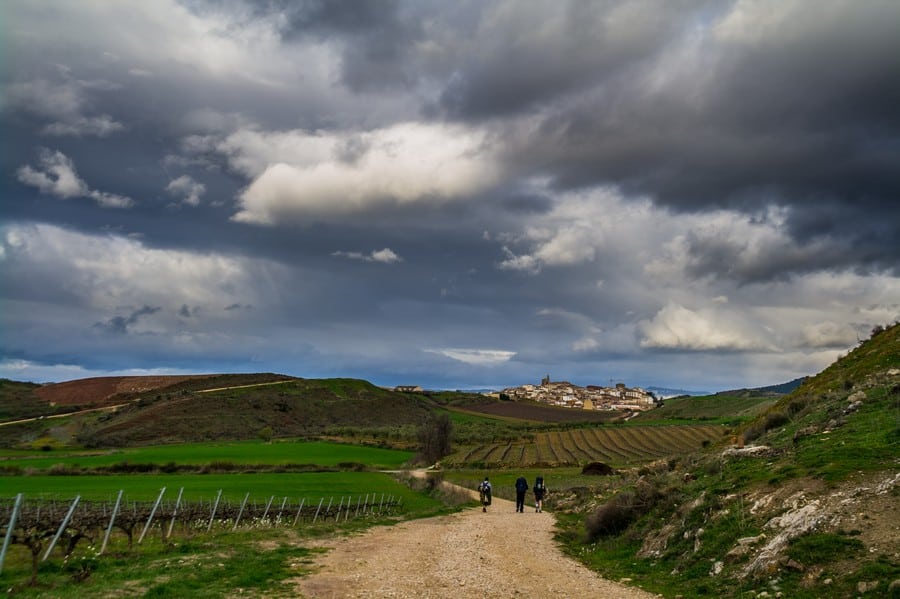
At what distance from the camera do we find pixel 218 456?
91.7 m

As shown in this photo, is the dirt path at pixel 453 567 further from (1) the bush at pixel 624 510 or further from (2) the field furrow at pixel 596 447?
(2) the field furrow at pixel 596 447

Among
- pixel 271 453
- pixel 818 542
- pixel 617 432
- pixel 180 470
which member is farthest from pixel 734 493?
pixel 617 432

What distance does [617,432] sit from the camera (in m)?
132

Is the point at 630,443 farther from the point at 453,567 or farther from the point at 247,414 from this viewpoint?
the point at 453,567

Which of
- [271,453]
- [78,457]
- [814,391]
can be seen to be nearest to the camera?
[814,391]

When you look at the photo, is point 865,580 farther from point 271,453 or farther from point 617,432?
point 617,432

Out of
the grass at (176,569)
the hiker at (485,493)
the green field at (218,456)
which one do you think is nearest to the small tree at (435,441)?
the green field at (218,456)

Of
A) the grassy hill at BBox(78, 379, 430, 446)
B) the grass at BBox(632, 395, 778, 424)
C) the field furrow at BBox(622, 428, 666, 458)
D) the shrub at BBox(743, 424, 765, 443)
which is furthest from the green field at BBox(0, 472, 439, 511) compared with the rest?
the grass at BBox(632, 395, 778, 424)

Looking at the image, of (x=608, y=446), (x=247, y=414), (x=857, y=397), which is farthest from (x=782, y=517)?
(x=247, y=414)

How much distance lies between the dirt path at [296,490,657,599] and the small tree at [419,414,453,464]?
72025 millimetres

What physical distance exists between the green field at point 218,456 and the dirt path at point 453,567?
64332mm

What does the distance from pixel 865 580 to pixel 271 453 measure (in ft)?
321

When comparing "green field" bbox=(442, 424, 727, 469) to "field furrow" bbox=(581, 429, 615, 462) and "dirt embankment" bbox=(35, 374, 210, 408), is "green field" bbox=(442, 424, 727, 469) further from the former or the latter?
"dirt embankment" bbox=(35, 374, 210, 408)

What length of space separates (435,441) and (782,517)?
88.3 meters
